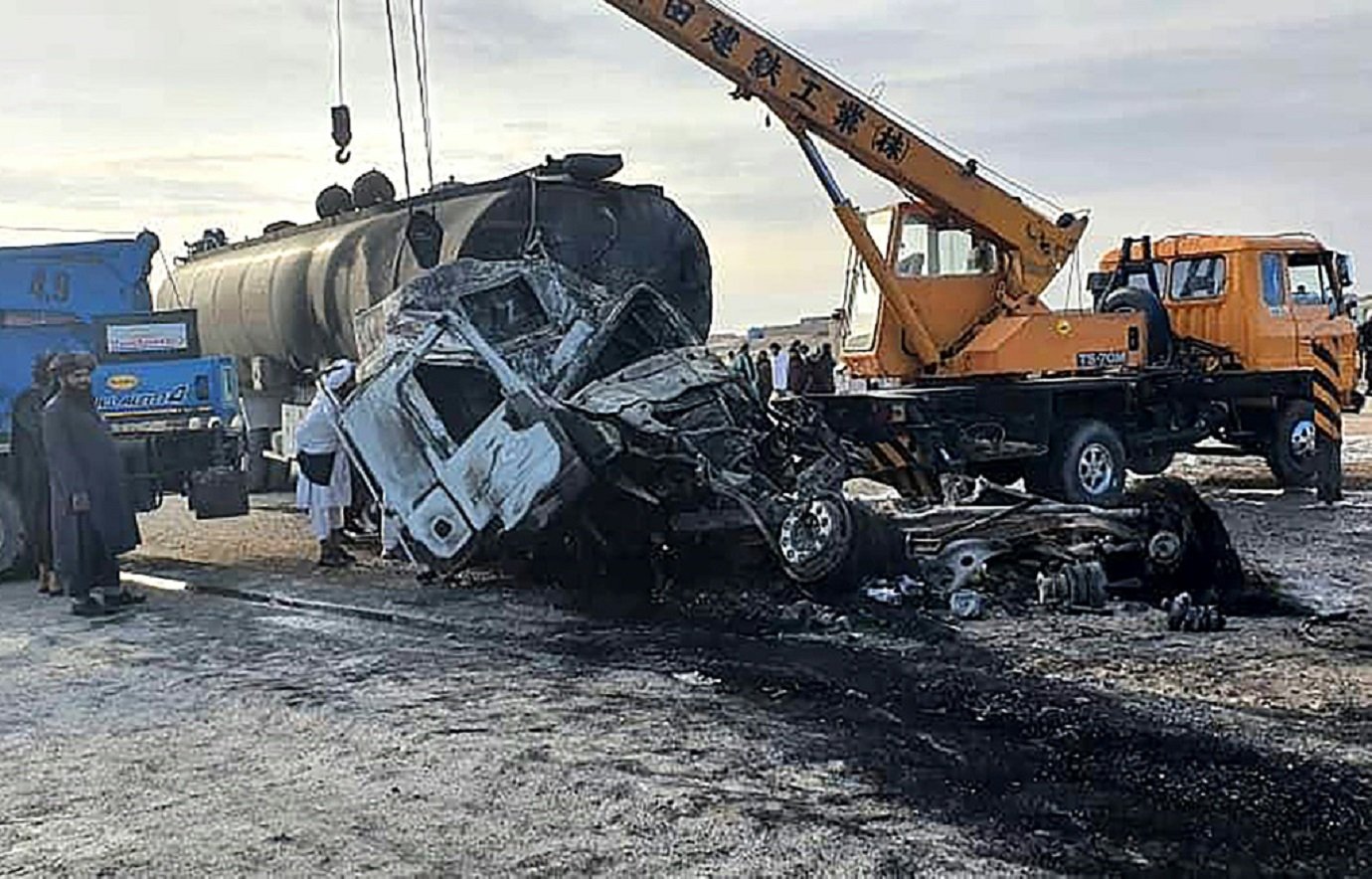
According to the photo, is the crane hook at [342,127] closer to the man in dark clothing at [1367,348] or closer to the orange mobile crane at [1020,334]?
the orange mobile crane at [1020,334]

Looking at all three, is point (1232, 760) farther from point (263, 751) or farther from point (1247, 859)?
point (263, 751)

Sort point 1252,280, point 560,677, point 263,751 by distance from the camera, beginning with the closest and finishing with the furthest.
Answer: point 263,751
point 560,677
point 1252,280

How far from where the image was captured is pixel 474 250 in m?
12.4

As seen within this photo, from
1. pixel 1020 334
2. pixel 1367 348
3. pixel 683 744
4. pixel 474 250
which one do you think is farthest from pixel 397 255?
pixel 1367 348

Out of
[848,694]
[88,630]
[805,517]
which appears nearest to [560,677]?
[848,694]

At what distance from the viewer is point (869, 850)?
15.3ft

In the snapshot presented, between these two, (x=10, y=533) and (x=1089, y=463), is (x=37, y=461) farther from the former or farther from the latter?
(x=1089, y=463)

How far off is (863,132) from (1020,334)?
7.70 ft

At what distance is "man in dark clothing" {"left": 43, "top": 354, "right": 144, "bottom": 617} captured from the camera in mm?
9414

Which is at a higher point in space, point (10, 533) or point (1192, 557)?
point (10, 533)

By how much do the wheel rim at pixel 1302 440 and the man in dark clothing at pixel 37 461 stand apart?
11.4 m

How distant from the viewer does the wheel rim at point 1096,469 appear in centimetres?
1357

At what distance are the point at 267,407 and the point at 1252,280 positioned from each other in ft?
34.0

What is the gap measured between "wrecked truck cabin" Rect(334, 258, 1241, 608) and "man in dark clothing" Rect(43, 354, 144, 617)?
5.37ft
